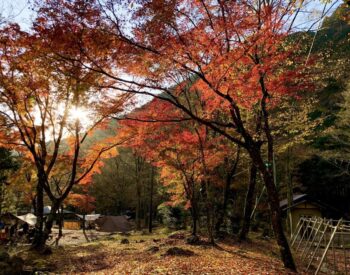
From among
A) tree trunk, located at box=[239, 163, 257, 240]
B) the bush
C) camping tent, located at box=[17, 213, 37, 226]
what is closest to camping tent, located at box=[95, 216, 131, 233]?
the bush

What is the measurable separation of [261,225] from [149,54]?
24240 mm

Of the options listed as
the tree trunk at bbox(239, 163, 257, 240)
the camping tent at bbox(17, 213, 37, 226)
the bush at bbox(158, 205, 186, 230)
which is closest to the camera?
the tree trunk at bbox(239, 163, 257, 240)

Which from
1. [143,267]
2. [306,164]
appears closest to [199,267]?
[143,267]

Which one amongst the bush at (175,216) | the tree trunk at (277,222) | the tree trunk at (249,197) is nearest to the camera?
the tree trunk at (277,222)

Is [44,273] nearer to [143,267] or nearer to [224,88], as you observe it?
[143,267]

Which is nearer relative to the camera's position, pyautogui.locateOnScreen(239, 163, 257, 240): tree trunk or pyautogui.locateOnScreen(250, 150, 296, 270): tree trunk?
pyautogui.locateOnScreen(250, 150, 296, 270): tree trunk

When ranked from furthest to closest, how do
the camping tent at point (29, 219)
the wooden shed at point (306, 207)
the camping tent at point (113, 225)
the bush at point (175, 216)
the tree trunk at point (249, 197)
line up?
the camping tent at point (113, 225) < the bush at point (175, 216) < the wooden shed at point (306, 207) < the camping tent at point (29, 219) < the tree trunk at point (249, 197)

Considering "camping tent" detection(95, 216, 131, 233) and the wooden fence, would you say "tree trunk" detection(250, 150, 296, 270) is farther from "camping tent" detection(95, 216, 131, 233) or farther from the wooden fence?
"camping tent" detection(95, 216, 131, 233)

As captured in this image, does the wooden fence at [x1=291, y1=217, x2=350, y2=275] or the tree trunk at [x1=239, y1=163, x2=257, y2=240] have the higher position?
the tree trunk at [x1=239, y1=163, x2=257, y2=240]

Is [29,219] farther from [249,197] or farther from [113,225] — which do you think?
[249,197]

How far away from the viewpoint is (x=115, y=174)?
4697 centimetres

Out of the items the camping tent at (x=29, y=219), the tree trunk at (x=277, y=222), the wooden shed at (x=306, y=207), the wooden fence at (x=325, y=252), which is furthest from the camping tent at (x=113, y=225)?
the tree trunk at (x=277, y=222)

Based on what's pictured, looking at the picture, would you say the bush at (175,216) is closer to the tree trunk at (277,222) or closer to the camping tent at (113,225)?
the camping tent at (113,225)

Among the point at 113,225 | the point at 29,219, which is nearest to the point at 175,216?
the point at 113,225
